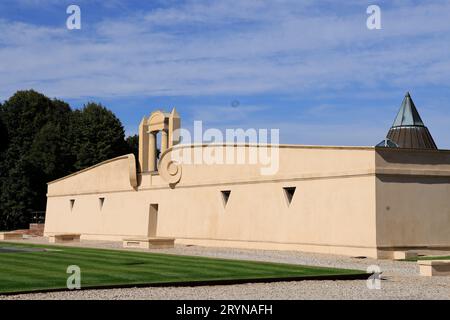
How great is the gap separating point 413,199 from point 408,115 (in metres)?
16.5

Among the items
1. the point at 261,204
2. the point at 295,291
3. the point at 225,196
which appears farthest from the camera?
the point at 225,196

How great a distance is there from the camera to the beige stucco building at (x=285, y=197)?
3141cm

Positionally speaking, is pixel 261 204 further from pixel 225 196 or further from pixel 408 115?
pixel 408 115

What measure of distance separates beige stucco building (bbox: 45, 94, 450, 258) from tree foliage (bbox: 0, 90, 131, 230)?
69.3 ft

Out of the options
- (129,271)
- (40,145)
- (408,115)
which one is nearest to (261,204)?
(408,115)

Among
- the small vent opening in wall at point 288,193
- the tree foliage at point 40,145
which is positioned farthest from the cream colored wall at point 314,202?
the tree foliage at point 40,145

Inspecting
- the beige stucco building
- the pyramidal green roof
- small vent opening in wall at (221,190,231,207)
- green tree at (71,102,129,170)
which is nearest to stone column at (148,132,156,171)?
the beige stucco building

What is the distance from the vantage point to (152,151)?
4919cm

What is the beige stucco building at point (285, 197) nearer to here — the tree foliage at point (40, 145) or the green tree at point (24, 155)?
the green tree at point (24, 155)

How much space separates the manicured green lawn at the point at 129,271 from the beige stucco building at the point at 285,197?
933cm

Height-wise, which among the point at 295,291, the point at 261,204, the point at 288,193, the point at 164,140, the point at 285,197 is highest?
the point at 164,140

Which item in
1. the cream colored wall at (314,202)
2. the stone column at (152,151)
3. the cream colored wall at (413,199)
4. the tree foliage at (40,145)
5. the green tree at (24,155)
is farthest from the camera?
the tree foliage at (40,145)
